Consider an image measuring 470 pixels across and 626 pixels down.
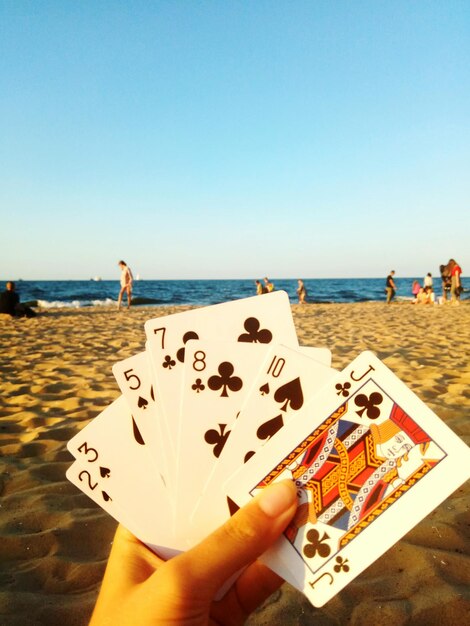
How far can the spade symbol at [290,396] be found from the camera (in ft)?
4.43

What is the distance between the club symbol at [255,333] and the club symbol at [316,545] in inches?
32.0

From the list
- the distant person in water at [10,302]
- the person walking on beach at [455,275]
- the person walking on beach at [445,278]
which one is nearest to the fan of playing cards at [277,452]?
the distant person in water at [10,302]

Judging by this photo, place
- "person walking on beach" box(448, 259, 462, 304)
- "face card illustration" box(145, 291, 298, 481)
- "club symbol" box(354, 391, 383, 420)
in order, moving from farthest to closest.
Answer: "person walking on beach" box(448, 259, 462, 304) < "face card illustration" box(145, 291, 298, 481) < "club symbol" box(354, 391, 383, 420)

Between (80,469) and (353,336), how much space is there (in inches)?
227

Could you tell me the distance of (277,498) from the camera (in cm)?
97

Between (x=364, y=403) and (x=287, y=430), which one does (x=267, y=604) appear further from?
(x=364, y=403)

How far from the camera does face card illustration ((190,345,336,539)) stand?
128 cm

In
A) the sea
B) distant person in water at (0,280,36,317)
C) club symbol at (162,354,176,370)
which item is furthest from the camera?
the sea

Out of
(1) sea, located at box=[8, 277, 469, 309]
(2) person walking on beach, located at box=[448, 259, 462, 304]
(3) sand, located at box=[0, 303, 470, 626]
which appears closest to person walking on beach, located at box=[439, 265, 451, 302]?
(2) person walking on beach, located at box=[448, 259, 462, 304]

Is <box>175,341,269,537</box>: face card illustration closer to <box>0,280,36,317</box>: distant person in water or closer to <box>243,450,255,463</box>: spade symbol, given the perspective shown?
<box>243,450,255,463</box>: spade symbol

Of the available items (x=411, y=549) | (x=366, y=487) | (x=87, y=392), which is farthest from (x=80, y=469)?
(x=87, y=392)

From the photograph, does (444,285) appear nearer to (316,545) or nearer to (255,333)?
(255,333)

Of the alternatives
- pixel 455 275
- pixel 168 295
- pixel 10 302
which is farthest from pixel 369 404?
pixel 168 295

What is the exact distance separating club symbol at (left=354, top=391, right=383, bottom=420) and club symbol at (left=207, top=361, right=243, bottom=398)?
469 mm
